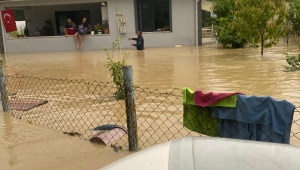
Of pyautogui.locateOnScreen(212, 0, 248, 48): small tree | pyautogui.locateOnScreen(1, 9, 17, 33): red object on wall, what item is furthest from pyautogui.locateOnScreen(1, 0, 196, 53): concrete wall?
pyautogui.locateOnScreen(212, 0, 248, 48): small tree

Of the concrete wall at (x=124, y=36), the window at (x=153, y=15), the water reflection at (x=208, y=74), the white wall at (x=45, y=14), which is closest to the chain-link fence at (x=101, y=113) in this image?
the water reflection at (x=208, y=74)

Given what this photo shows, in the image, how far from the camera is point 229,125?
3457 mm

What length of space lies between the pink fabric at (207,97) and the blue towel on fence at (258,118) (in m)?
0.09

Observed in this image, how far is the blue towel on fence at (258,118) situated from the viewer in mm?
3154

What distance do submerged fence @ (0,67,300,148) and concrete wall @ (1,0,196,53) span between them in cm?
1232

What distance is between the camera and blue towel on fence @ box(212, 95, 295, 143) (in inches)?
124

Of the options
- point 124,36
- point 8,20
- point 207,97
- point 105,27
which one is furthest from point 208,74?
point 8,20

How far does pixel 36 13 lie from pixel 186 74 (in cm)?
1740

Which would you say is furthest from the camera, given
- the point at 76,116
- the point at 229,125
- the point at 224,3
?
the point at 224,3

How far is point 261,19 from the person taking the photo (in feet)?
44.4

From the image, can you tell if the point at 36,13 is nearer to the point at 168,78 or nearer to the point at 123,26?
the point at 123,26

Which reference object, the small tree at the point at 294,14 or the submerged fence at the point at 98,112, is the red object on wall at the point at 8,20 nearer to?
the submerged fence at the point at 98,112

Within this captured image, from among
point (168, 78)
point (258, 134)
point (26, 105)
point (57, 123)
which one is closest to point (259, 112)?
point (258, 134)

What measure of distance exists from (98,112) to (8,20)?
56.6 ft
